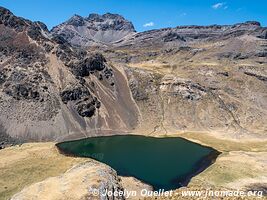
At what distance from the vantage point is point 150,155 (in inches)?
4146

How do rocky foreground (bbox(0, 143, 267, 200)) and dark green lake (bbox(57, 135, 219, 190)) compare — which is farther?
dark green lake (bbox(57, 135, 219, 190))

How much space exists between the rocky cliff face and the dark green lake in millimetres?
11678

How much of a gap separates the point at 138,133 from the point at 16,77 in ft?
169

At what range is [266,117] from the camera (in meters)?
146

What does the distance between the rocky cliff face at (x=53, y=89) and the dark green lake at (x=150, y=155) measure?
38.3 ft

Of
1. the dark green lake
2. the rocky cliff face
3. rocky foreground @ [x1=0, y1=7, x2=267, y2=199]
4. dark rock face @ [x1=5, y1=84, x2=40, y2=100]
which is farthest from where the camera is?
dark rock face @ [x1=5, y1=84, x2=40, y2=100]

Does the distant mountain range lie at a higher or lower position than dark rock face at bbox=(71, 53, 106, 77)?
lower

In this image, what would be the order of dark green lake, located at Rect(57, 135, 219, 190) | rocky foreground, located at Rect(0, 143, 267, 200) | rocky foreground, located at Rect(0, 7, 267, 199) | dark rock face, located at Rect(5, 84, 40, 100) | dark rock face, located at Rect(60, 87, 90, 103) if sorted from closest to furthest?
1. rocky foreground, located at Rect(0, 143, 267, 200)
2. dark green lake, located at Rect(57, 135, 219, 190)
3. rocky foreground, located at Rect(0, 7, 267, 199)
4. dark rock face, located at Rect(5, 84, 40, 100)
5. dark rock face, located at Rect(60, 87, 90, 103)

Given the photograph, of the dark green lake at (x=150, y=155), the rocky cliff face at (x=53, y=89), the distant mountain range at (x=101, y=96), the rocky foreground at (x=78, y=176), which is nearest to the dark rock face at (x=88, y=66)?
the rocky cliff face at (x=53, y=89)

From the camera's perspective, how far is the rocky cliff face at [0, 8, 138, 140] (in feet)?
407

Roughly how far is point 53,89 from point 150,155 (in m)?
53.1

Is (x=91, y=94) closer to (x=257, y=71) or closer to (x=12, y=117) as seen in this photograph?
(x=12, y=117)

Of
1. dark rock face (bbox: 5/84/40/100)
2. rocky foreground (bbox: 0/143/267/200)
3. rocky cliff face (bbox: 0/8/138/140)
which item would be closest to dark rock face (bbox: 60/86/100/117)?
rocky cliff face (bbox: 0/8/138/140)

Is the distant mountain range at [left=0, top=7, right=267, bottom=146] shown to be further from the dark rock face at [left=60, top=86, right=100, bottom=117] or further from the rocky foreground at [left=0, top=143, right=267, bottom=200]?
the rocky foreground at [left=0, top=143, right=267, bottom=200]
